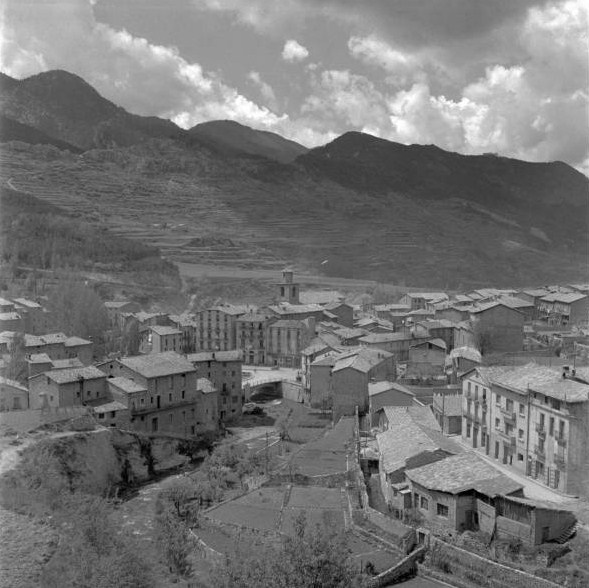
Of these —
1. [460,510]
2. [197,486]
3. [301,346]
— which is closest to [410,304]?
[301,346]

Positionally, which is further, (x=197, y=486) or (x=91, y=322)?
(x=91, y=322)

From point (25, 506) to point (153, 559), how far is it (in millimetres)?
3987

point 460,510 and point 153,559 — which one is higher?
point 460,510

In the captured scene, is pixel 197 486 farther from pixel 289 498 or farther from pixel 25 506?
pixel 25 506

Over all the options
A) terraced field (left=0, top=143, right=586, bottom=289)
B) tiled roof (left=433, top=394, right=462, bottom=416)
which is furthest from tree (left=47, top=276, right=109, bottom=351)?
terraced field (left=0, top=143, right=586, bottom=289)

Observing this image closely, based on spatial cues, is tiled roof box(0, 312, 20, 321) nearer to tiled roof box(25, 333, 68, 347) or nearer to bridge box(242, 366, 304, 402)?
tiled roof box(25, 333, 68, 347)

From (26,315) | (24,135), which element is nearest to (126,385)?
(26,315)

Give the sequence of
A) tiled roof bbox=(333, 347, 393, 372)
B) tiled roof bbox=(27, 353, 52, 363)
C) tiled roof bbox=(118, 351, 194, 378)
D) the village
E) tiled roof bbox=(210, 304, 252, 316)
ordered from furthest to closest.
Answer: tiled roof bbox=(210, 304, 252, 316) < tiled roof bbox=(333, 347, 393, 372) < tiled roof bbox=(27, 353, 52, 363) < tiled roof bbox=(118, 351, 194, 378) < the village

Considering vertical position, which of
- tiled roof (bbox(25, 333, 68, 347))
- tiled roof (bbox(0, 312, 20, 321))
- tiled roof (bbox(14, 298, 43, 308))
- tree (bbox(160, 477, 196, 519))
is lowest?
tree (bbox(160, 477, 196, 519))

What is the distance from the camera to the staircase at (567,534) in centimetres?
1792

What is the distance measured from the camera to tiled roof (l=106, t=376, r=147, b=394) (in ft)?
103

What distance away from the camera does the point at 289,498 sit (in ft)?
76.8

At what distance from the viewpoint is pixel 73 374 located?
101ft

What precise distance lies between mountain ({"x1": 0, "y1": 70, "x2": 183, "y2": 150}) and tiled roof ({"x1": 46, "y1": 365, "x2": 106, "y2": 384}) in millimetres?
135222
